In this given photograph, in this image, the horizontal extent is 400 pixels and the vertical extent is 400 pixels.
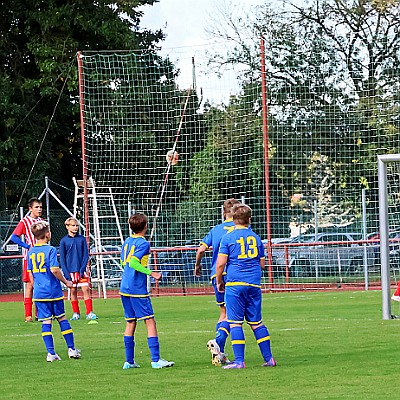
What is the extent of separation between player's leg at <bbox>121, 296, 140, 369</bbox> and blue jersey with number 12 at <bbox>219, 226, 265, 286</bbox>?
1.17 meters

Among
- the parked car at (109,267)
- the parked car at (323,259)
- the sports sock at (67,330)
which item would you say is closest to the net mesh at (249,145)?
the parked car at (323,259)

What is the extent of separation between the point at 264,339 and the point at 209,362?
0.99 metres

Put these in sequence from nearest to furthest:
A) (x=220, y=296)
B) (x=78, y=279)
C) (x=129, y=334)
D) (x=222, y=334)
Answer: (x=129, y=334)
(x=222, y=334)
(x=220, y=296)
(x=78, y=279)

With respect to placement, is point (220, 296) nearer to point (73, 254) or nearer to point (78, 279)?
point (73, 254)

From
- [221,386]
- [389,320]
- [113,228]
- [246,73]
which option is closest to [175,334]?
[389,320]

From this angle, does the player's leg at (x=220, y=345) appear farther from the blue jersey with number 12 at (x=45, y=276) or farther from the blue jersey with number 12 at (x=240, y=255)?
the blue jersey with number 12 at (x=45, y=276)

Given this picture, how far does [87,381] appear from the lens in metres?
10.2

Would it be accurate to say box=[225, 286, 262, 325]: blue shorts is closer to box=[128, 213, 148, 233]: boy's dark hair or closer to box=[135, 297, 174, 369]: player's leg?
box=[135, 297, 174, 369]: player's leg

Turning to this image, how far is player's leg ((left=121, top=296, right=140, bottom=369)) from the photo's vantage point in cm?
1103

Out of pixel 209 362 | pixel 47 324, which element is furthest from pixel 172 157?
pixel 209 362

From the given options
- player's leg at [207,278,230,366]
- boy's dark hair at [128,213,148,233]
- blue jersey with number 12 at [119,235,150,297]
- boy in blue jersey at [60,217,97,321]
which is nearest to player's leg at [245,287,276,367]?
player's leg at [207,278,230,366]

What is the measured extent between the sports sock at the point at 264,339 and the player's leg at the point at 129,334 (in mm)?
1332

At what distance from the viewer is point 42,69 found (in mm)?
35562

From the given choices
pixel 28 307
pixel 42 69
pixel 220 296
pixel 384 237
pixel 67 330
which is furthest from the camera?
pixel 42 69
